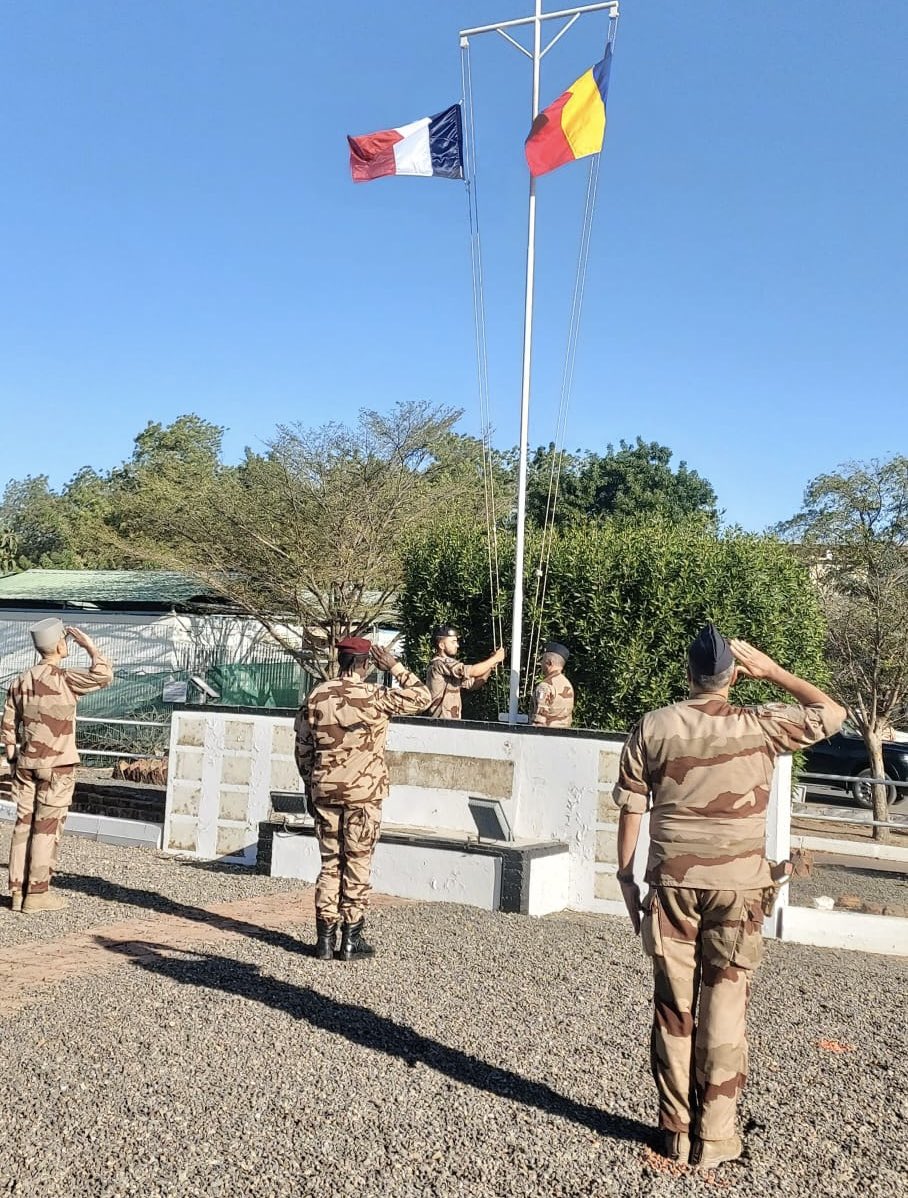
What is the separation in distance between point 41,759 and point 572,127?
25.3ft

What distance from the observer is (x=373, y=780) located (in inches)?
255

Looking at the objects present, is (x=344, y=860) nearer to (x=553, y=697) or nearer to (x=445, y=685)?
(x=553, y=697)

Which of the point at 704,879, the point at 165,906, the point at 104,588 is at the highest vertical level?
the point at 104,588

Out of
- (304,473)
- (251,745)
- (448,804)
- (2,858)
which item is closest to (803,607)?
(448,804)

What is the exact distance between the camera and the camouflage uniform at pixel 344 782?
20.9ft

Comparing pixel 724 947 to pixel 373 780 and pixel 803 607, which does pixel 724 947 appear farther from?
pixel 803 607

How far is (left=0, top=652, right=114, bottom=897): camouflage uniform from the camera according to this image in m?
7.55

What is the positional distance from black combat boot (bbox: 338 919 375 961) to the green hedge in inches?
204

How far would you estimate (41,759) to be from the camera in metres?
7.65

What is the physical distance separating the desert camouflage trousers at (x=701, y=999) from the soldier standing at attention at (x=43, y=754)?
4915 millimetres

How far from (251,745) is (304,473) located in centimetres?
1290

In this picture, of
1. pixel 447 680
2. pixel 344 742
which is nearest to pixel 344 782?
pixel 344 742

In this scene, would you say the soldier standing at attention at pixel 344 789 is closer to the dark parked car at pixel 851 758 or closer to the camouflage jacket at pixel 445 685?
the camouflage jacket at pixel 445 685

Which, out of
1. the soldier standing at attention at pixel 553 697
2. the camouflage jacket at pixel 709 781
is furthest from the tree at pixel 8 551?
the camouflage jacket at pixel 709 781
